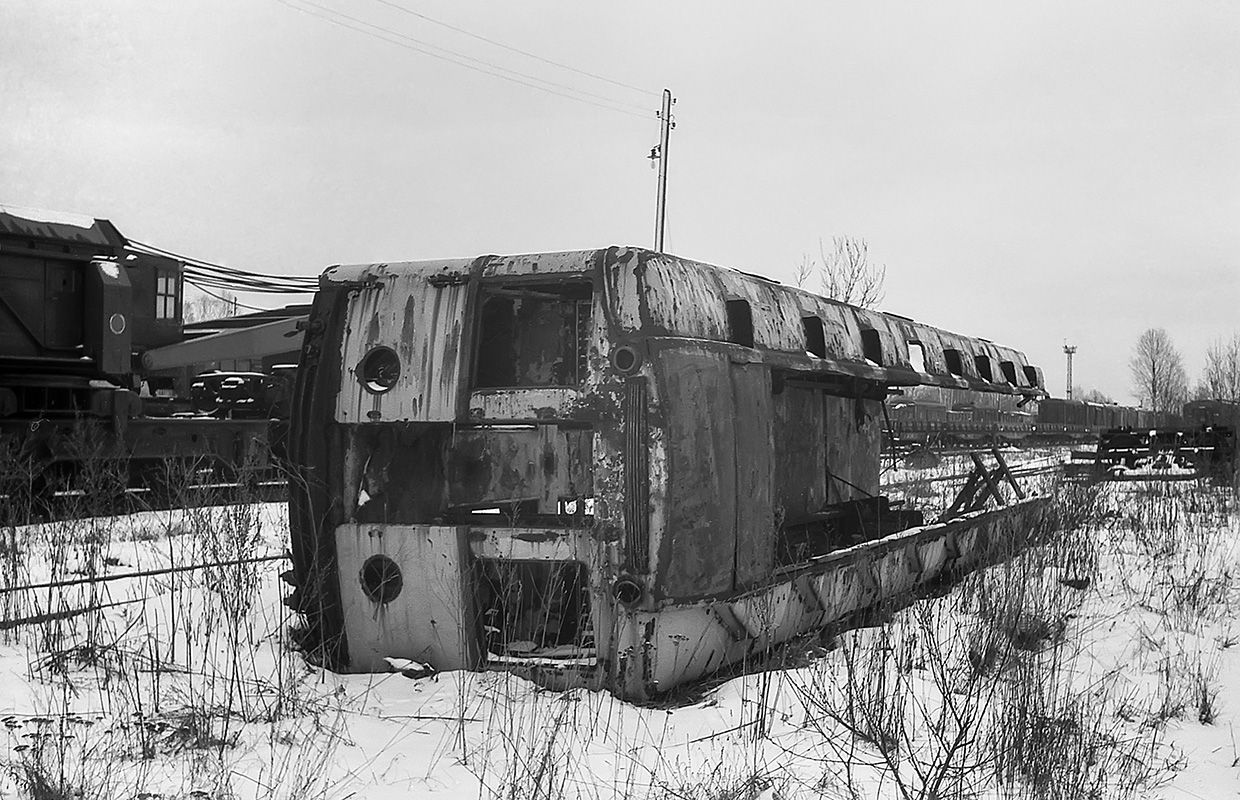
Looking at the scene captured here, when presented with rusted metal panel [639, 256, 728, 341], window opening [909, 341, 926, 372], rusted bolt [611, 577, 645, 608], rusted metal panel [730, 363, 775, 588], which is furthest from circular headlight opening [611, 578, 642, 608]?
window opening [909, 341, 926, 372]

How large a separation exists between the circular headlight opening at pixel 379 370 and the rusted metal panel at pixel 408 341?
13mm

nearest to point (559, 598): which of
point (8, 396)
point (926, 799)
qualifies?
point (926, 799)

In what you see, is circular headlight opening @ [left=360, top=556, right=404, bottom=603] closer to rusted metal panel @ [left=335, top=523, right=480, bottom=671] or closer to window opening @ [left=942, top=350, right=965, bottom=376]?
rusted metal panel @ [left=335, top=523, right=480, bottom=671]

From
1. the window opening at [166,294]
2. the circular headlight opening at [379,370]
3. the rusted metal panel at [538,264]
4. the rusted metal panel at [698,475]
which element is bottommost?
the rusted metal panel at [698,475]

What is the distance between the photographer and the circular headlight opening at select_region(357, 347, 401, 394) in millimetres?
4395

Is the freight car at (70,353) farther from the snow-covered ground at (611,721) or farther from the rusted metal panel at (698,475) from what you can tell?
the rusted metal panel at (698,475)

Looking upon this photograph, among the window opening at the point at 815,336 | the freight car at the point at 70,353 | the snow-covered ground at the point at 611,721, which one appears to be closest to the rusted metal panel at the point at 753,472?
the snow-covered ground at the point at 611,721

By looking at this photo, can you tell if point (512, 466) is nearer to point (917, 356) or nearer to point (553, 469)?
point (553, 469)

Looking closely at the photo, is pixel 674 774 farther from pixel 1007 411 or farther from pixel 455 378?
pixel 1007 411

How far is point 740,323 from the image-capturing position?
14.9 feet

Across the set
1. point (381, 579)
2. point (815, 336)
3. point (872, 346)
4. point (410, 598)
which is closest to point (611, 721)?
point (410, 598)

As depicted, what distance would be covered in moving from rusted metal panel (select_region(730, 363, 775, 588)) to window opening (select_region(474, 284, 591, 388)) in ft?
2.71

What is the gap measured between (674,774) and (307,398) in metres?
2.29

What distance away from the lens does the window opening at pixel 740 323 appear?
14.8 ft
